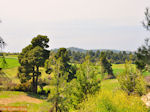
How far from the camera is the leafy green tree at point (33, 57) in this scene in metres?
33.4

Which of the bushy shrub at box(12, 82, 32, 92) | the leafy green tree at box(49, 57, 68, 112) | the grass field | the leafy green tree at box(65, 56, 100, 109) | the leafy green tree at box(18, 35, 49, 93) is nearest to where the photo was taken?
the grass field

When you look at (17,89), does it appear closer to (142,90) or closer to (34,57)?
(34,57)

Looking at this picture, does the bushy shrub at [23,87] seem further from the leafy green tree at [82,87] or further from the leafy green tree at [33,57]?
the leafy green tree at [82,87]

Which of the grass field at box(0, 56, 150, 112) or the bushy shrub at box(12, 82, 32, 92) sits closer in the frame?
the grass field at box(0, 56, 150, 112)

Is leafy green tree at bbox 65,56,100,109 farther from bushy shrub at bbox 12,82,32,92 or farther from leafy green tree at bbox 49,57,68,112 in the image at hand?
bushy shrub at bbox 12,82,32,92

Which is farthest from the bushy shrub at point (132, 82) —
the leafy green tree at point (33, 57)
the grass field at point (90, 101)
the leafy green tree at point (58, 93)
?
the leafy green tree at point (33, 57)

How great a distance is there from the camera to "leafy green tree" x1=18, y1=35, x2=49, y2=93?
33438 millimetres

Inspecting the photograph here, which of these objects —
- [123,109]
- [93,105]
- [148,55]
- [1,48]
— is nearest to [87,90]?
[93,105]

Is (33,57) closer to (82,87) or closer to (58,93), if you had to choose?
(58,93)

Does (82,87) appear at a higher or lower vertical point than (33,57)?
lower

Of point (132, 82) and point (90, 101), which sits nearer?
point (90, 101)

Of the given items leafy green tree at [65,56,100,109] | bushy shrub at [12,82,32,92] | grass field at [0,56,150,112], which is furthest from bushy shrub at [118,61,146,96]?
bushy shrub at [12,82,32,92]

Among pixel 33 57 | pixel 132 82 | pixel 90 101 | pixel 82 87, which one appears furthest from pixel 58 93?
pixel 33 57

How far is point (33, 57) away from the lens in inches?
1302
